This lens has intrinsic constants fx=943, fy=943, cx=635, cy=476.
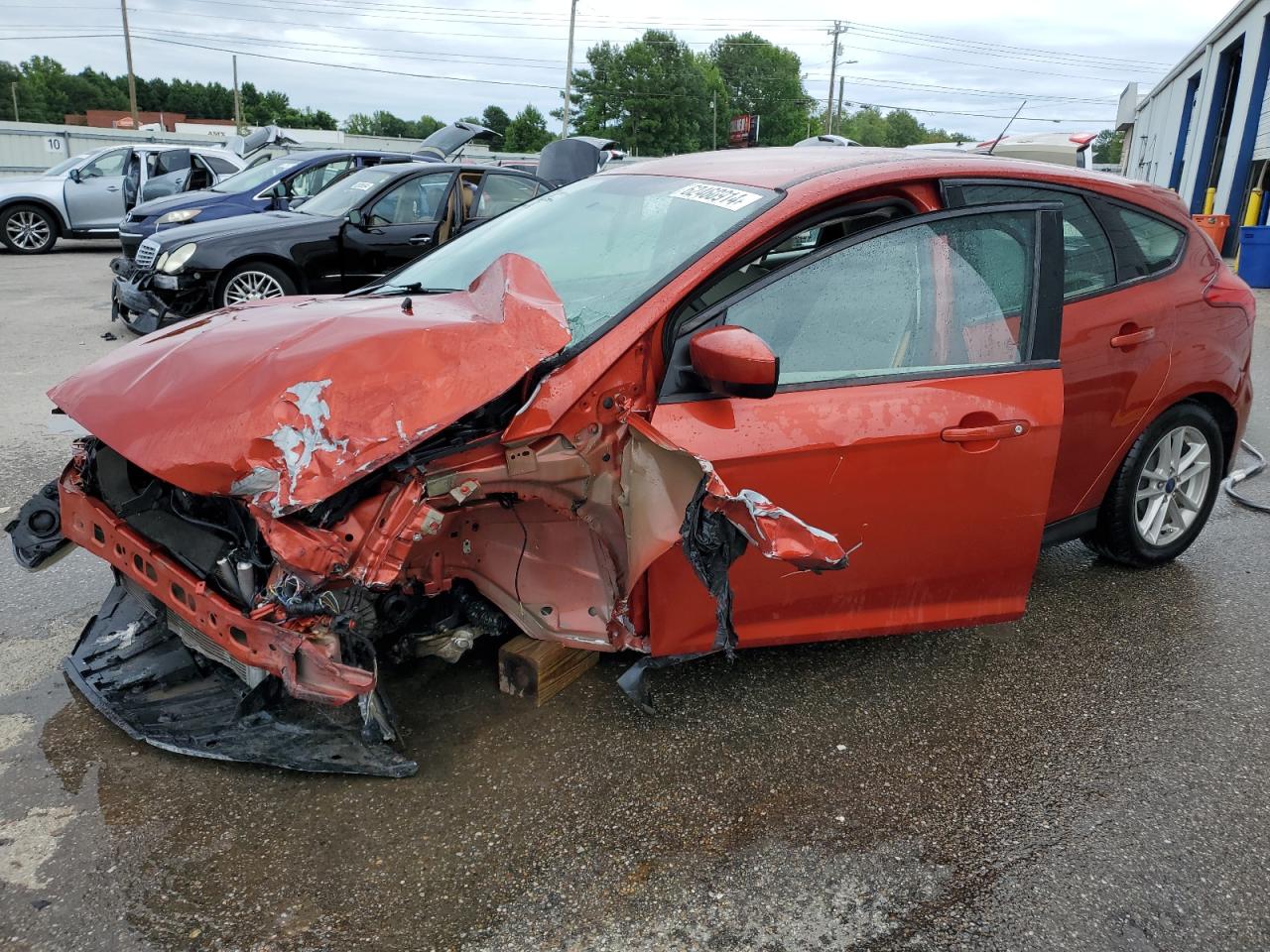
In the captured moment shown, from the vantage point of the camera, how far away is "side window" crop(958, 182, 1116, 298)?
3.39 meters

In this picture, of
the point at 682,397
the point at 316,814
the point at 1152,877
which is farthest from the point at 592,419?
the point at 1152,877

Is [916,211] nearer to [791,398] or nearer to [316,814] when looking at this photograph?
[791,398]

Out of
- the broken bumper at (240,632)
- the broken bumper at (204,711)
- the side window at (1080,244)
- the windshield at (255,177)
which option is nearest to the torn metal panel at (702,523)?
the broken bumper at (240,632)

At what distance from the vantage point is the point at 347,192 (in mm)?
9297

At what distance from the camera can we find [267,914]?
2191 millimetres

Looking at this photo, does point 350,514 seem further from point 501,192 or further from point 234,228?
point 501,192

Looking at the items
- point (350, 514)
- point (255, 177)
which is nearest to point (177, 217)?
point (255, 177)

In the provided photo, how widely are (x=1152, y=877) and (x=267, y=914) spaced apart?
2.17 metres

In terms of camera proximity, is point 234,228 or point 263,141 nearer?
point 234,228

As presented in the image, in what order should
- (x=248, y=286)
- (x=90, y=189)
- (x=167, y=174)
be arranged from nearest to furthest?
(x=248, y=286)
(x=167, y=174)
(x=90, y=189)

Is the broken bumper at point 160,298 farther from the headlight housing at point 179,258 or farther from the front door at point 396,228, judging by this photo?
the front door at point 396,228

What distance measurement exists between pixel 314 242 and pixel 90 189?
31.7 ft

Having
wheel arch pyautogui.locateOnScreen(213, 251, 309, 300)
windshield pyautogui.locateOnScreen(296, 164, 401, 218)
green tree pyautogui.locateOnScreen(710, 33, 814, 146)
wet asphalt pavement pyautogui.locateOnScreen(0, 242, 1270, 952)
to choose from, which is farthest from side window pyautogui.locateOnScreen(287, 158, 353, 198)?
green tree pyautogui.locateOnScreen(710, 33, 814, 146)

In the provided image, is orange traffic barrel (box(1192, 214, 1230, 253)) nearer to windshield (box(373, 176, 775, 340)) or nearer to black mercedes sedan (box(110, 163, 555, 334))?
black mercedes sedan (box(110, 163, 555, 334))
